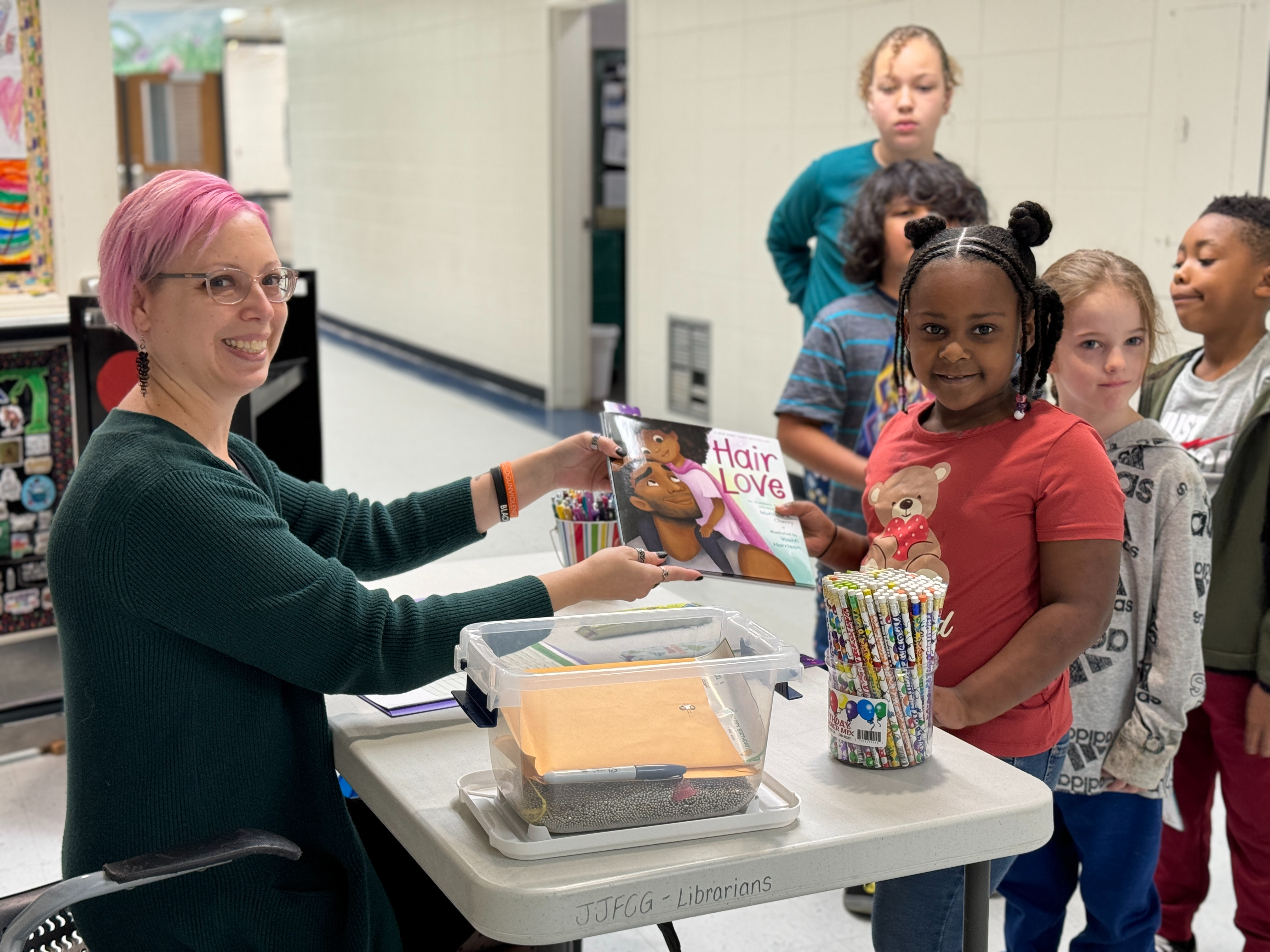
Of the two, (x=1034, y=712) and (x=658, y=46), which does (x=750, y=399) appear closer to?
(x=658, y=46)

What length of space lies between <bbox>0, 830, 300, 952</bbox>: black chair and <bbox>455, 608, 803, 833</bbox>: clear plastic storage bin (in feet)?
0.85

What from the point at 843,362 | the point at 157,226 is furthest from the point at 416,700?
the point at 843,362

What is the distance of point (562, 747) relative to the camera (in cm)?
121

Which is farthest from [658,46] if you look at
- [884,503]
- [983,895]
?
[983,895]

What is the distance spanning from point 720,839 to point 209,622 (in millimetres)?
574

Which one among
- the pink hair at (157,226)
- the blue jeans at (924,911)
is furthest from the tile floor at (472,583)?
the pink hair at (157,226)

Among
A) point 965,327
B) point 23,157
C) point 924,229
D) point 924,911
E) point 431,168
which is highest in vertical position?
point 431,168

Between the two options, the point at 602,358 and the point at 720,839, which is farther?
the point at 602,358

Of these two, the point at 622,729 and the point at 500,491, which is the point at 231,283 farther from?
the point at 622,729

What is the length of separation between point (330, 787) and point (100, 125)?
266 centimetres

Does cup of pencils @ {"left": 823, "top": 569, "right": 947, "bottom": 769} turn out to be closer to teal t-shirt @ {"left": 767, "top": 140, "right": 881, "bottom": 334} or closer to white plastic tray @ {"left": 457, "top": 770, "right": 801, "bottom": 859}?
white plastic tray @ {"left": 457, "top": 770, "right": 801, "bottom": 859}

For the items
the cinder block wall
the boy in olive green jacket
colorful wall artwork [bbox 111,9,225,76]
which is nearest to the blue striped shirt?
the boy in olive green jacket

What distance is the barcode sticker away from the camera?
137cm

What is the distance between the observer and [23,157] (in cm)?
344
